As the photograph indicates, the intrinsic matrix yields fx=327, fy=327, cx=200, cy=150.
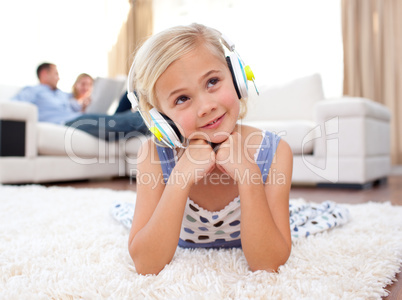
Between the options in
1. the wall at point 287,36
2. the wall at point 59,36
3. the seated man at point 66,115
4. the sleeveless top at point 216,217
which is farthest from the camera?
the wall at point 287,36

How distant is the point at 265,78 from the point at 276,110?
5.19 ft

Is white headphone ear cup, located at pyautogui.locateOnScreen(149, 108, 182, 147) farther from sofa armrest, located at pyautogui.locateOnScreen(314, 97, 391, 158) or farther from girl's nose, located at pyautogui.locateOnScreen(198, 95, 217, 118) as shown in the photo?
sofa armrest, located at pyautogui.locateOnScreen(314, 97, 391, 158)

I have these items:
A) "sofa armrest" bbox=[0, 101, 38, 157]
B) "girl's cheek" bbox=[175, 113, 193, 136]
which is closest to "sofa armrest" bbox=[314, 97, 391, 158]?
"girl's cheek" bbox=[175, 113, 193, 136]

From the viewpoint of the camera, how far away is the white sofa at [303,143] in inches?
87.1

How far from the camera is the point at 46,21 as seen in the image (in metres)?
4.34

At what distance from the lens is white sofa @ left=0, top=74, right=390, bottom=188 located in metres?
2.21

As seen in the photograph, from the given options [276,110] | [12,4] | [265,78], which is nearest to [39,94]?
[12,4]

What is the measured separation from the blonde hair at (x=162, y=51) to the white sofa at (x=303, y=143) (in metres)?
1.63

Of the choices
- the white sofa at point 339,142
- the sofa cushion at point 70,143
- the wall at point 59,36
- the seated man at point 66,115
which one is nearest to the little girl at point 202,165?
the white sofa at point 339,142

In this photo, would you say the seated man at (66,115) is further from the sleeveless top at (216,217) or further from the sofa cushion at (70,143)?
the sleeveless top at (216,217)

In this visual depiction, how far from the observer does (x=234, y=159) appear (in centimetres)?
66

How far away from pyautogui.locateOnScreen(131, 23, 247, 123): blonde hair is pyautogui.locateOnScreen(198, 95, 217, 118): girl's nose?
0.11 meters

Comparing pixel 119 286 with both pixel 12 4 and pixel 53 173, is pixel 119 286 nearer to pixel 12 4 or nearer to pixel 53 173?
pixel 53 173

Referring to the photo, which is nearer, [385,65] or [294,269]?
[294,269]
